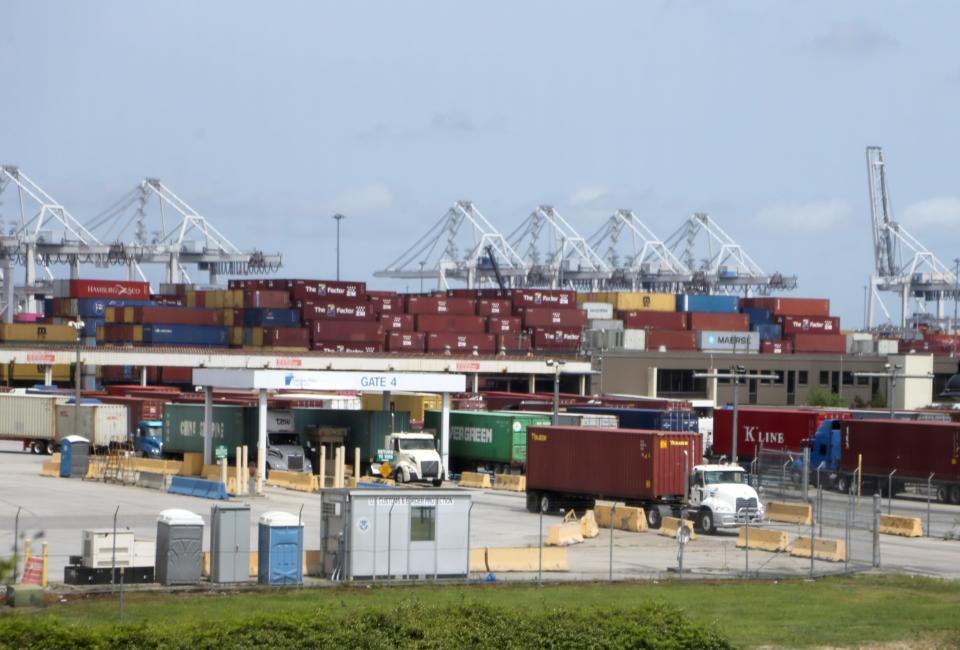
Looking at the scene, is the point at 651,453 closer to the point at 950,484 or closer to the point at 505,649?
the point at 950,484

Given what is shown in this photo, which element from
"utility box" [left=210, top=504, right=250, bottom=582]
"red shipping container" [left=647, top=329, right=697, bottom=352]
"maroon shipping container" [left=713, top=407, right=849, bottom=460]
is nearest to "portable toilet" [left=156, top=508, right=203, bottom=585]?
"utility box" [left=210, top=504, right=250, bottom=582]

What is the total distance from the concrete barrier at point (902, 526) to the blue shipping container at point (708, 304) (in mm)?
125136

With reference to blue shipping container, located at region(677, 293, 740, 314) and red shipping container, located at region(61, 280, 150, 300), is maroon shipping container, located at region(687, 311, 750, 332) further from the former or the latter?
red shipping container, located at region(61, 280, 150, 300)

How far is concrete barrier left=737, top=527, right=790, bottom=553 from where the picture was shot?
40.2 meters

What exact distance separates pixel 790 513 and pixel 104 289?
114313mm

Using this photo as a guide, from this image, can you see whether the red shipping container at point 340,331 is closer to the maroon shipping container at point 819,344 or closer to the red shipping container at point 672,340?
the red shipping container at point 672,340

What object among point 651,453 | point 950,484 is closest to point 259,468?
point 651,453

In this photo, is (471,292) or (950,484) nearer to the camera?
(950,484)

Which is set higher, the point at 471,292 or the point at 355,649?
the point at 471,292

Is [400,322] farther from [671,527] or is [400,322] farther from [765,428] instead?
[671,527]

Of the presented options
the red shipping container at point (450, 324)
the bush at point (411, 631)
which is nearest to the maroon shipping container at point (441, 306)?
the red shipping container at point (450, 324)

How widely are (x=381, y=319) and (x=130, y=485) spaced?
84.9 metres

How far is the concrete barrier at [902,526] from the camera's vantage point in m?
45.7

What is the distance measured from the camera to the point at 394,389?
66188 millimetres
